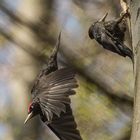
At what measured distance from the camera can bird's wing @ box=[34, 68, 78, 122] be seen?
2.04 metres

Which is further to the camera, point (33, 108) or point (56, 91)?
point (33, 108)

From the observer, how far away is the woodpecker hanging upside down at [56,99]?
6.72ft

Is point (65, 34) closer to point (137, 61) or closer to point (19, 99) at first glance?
point (19, 99)

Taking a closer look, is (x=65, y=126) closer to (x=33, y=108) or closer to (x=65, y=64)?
(x=33, y=108)

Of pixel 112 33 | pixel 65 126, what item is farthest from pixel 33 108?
pixel 112 33

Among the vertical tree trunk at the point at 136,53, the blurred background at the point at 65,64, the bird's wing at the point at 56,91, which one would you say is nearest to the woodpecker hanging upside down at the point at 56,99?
the bird's wing at the point at 56,91

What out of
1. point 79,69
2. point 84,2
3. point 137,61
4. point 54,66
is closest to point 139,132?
point 137,61

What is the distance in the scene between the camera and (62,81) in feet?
6.77

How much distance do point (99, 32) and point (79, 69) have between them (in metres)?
1.94

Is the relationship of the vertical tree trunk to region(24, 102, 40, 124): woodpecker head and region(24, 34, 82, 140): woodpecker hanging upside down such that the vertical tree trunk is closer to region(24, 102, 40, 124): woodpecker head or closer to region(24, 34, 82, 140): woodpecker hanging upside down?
region(24, 34, 82, 140): woodpecker hanging upside down

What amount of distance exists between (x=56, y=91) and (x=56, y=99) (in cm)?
3

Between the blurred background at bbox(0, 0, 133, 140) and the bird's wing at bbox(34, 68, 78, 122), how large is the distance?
192 centimetres

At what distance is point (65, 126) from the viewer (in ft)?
7.09

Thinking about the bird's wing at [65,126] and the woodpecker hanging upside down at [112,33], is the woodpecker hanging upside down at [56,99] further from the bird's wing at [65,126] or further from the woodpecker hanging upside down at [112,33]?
the woodpecker hanging upside down at [112,33]
